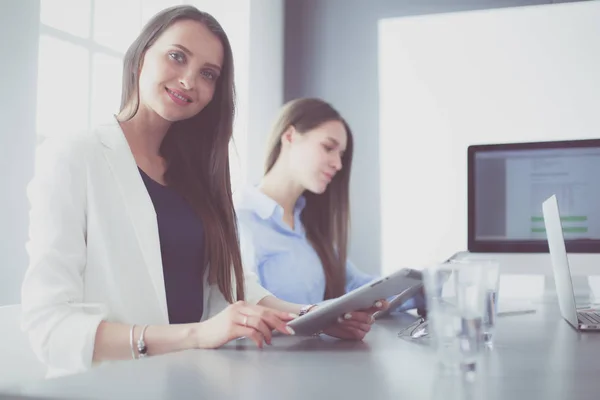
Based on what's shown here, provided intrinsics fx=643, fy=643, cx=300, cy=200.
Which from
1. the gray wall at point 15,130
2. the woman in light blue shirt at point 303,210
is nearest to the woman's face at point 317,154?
the woman in light blue shirt at point 303,210

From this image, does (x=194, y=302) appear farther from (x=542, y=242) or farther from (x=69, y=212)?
(x=542, y=242)

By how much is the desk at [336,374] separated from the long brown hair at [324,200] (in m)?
1.28

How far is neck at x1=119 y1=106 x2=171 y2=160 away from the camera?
150cm

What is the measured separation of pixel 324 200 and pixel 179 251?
1046 millimetres

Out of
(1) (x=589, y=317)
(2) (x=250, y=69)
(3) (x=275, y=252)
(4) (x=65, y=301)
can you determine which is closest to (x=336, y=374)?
(4) (x=65, y=301)

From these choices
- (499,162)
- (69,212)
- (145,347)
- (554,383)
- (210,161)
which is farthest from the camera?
(499,162)

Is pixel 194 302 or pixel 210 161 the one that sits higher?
pixel 210 161

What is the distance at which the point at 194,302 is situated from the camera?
4.80 ft

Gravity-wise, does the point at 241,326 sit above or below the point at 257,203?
below

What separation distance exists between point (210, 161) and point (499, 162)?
1085 millimetres

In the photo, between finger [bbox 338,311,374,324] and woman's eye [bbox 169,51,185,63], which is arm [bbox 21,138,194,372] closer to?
finger [bbox 338,311,374,324]

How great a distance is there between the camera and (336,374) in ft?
2.30

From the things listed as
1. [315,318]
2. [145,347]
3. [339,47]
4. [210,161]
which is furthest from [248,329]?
[339,47]

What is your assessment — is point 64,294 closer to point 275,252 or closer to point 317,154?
point 275,252
